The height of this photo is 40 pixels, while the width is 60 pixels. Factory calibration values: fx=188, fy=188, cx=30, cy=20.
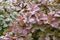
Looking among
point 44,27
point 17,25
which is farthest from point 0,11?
point 44,27

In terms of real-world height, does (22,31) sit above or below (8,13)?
below

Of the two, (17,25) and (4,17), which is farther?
(4,17)

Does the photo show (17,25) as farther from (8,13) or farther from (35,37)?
(8,13)

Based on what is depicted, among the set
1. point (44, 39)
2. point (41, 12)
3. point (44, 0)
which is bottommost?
point (44, 39)

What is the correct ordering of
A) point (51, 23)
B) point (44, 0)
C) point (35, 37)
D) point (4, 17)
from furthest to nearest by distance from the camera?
1. point (4, 17)
2. point (44, 0)
3. point (35, 37)
4. point (51, 23)

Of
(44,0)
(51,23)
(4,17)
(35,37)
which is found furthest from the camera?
(4,17)

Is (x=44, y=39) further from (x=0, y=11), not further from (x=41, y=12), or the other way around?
(x=0, y=11)

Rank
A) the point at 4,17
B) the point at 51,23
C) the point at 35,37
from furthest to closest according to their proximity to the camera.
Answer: the point at 4,17 → the point at 35,37 → the point at 51,23

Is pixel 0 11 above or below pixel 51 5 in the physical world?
Result: above

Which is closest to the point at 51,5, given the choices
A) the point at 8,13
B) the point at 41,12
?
the point at 41,12
